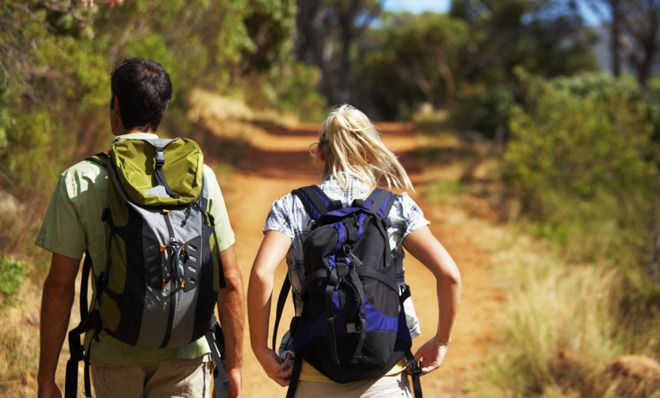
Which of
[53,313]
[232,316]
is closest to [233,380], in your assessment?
[232,316]

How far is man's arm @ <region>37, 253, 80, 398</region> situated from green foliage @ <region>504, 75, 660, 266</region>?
332 inches

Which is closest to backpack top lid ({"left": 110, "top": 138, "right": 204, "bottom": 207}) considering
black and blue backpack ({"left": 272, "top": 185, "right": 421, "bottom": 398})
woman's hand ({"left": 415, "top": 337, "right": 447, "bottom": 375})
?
black and blue backpack ({"left": 272, "top": 185, "right": 421, "bottom": 398})

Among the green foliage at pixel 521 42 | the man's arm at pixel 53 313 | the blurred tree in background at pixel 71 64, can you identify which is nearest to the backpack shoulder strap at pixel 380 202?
the man's arm at pixel 53 313

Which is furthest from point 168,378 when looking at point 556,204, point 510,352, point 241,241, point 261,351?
point 556,204

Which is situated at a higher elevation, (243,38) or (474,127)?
(243,38)

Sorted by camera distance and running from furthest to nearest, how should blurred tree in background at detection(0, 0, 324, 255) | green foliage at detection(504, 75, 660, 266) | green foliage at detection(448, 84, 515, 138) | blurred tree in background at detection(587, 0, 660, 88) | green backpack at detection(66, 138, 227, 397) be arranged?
blurred tree in background at detection(587, 0, 660, 88) < green foliage at detection(448, 84, 515, 138) < green foliage at detection(504, 75, 660, 266) < blurred tree in background at detection(0, 0, 324, 255) < green backpack at detection(66, 138, 227, 397)

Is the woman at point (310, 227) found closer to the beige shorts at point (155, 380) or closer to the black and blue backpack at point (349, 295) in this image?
the black and blue backpack at point (349, 295)

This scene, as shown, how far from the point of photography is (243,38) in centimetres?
1866

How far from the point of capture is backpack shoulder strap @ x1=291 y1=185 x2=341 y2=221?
3.16 meters

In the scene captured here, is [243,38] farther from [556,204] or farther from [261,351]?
[261,351]

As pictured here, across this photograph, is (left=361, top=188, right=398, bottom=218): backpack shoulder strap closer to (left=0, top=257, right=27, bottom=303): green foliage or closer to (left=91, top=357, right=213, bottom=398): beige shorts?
(left=91, top=357, right=213, bottom=398): beige shorts

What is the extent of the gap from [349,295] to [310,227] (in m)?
0.30

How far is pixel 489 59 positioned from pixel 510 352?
91.4 ft

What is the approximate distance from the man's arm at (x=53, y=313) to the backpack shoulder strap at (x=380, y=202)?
1001 millimetres
